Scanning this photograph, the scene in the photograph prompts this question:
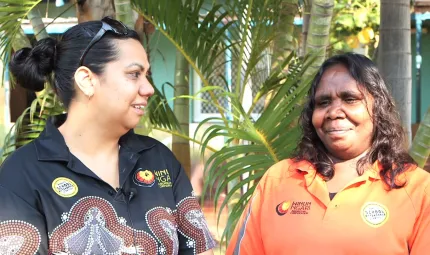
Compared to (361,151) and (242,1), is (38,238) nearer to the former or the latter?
(361,151)

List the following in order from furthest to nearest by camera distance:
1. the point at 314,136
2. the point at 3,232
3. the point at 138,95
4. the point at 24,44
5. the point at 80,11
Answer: the point at 24,44 < the point at 80,11 < the point at 314,136 < the point at 138,95 < the point at 3,232

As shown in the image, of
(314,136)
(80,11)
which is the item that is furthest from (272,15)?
(314,136)

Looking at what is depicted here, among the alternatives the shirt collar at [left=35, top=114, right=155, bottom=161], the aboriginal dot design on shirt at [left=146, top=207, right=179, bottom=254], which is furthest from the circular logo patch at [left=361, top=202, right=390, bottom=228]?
the shirt collar at [left=35, top=114, right=155, bottom=161]

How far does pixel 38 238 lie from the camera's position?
242cm

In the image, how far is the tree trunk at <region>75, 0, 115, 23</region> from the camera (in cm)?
433

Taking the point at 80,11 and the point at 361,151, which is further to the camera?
the point at 80,11

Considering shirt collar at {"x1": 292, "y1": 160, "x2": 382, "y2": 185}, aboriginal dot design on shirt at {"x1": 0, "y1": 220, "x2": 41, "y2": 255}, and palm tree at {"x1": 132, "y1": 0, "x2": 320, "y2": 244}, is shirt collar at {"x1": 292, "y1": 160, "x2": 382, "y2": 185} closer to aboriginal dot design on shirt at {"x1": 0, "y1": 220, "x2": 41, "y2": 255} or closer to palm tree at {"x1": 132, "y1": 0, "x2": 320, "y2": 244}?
palm tree at {"x1": 132, "y1": 0, "x2": 320, "y2": 244}

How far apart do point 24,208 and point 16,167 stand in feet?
0.53

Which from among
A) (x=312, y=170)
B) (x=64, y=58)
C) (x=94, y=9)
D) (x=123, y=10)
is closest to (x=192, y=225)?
(x=312, y=170)

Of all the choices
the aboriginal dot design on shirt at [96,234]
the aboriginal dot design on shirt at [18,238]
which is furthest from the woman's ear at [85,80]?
the aboriginal dot design on shirt at [18,238]

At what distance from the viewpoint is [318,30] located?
420 cm

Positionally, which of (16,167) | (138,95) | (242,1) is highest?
(242,1)

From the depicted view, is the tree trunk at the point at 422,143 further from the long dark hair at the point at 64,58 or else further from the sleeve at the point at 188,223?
the long dark hair at the point at 64,58

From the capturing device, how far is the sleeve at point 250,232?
9.57 feet
